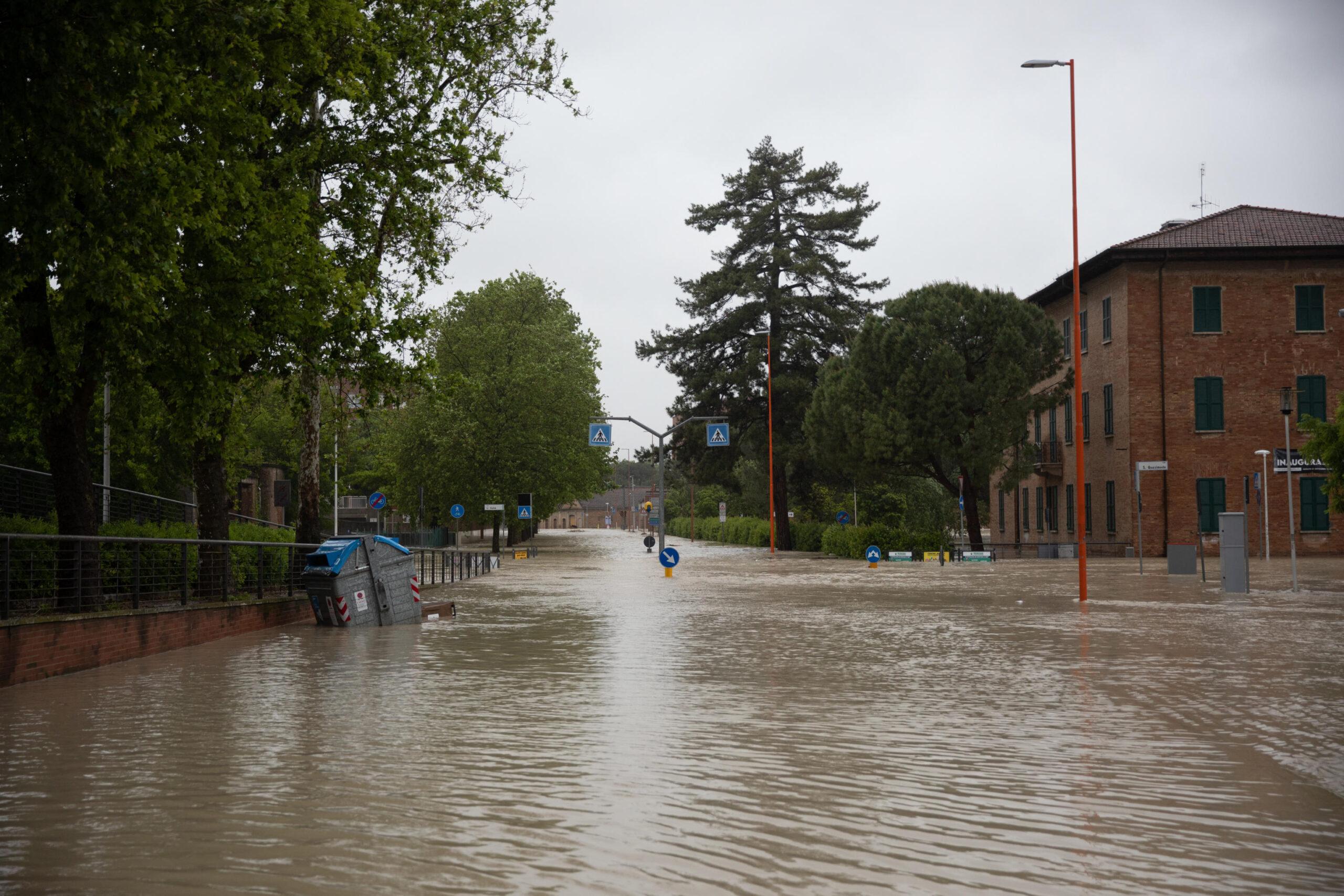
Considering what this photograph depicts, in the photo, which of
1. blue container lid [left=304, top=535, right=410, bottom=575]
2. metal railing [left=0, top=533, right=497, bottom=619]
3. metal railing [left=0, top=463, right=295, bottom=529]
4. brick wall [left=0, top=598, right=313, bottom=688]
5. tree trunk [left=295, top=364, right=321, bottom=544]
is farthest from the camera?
tree trunk [left=295, top=364, right=321, bottom=544]

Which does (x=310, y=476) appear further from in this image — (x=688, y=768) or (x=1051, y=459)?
(x=1051, y=459)

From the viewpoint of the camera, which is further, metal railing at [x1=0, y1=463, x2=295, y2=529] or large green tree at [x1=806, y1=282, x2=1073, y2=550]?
large green tree at [x1=806, y1=282, x2=1073, y2=550]

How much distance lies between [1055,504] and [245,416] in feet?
130

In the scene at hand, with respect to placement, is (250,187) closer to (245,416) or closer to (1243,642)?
(245,416)

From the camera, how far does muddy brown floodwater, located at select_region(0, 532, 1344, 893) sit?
5531 mm

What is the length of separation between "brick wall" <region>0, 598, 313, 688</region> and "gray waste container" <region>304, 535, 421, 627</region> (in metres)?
0.99

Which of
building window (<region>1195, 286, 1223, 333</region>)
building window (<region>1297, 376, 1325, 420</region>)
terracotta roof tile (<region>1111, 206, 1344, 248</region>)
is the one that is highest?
terracotta roof tile (<region>1111, 206, 1344, 248</region>)

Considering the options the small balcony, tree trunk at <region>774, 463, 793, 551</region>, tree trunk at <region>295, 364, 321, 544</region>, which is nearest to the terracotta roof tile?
the small balcony

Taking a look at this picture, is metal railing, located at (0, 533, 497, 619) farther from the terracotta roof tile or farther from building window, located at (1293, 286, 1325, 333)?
building window, located at (1293, 286, 1325, 333)

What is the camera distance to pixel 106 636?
14398 millimetres

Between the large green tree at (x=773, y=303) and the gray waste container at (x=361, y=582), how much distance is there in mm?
43143

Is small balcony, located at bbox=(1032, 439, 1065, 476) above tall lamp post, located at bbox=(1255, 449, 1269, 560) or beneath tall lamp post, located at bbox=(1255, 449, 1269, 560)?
A: above

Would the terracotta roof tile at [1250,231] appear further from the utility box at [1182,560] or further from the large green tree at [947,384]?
the utility box at [1182,560]

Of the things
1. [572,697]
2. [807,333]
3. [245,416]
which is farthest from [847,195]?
[572,697]
